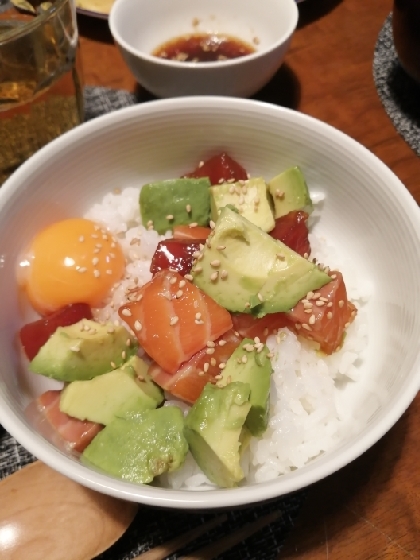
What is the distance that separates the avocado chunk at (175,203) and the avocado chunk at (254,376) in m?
0.51

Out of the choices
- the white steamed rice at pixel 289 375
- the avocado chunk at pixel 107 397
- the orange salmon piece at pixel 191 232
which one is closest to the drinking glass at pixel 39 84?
the white steamed rice at pixel 289 375

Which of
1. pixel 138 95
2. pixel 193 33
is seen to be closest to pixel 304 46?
pixel 193 33

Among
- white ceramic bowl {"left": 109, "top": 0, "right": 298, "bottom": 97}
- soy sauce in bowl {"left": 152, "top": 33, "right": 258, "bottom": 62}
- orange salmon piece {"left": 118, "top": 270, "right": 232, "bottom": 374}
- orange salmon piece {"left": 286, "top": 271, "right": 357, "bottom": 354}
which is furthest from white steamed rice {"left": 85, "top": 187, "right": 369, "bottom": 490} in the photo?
soy sauce in bowl {"left": 152, "top": 33, "right": 258, "bottom": 62}

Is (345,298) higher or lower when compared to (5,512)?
higher

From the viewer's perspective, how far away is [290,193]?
5.18 ft

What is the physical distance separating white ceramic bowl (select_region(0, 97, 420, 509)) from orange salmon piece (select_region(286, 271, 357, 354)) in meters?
0.12

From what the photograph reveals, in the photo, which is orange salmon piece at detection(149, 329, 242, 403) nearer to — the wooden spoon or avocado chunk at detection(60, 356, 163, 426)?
avocado chunk at detection(60, 356, 163, 426)

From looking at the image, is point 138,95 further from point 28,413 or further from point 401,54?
point 28,413

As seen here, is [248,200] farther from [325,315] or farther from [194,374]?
[194,374]

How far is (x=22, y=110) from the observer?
1.69m

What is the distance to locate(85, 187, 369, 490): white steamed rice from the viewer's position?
1.25 meters

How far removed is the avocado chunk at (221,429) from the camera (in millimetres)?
1064

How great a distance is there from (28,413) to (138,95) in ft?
4.63

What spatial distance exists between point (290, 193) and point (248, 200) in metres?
0.14
